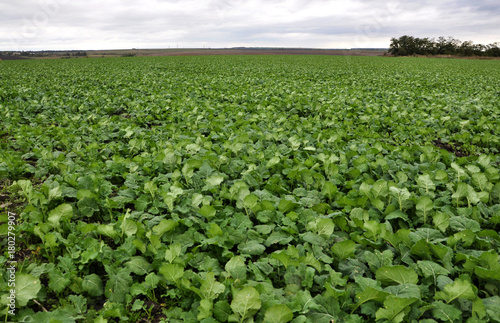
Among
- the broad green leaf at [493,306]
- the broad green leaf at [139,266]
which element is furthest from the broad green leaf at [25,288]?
the broad green leaf at [493,306]

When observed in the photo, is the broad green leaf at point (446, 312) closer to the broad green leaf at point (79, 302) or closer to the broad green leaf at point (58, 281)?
the broad green leaf at point (79, 302)

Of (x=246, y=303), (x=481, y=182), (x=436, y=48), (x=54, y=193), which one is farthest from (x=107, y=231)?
(x=436, y=48)

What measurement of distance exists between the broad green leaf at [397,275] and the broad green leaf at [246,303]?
40.1 inches

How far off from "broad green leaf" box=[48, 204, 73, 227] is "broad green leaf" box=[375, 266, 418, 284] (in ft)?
10.4

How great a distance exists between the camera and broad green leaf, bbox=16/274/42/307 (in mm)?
2209

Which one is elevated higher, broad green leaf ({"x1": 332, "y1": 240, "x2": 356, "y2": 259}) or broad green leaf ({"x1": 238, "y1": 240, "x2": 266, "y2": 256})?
broad green leaf ({"x1": 332, "y1": 240, "x2": 356, "y2": 259})

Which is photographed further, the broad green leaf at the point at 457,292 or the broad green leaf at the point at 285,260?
the broad green leaf at the point at 285,260

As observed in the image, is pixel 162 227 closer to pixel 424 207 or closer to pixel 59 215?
pixel 59 215

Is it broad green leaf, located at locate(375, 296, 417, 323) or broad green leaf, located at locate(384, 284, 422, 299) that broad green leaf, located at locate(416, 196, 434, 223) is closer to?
broad green leaf, located at locate(384, 284, 422, 299)

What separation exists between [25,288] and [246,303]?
5.72 feet

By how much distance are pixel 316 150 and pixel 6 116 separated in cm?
836

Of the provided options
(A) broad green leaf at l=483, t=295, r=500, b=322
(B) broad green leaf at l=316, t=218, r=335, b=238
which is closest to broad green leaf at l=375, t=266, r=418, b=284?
(A) broad green leaf at l=483, t=295, r=500, b=322

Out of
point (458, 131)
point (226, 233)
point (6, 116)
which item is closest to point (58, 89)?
point (6, 116)

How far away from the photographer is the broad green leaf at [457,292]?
209cm
